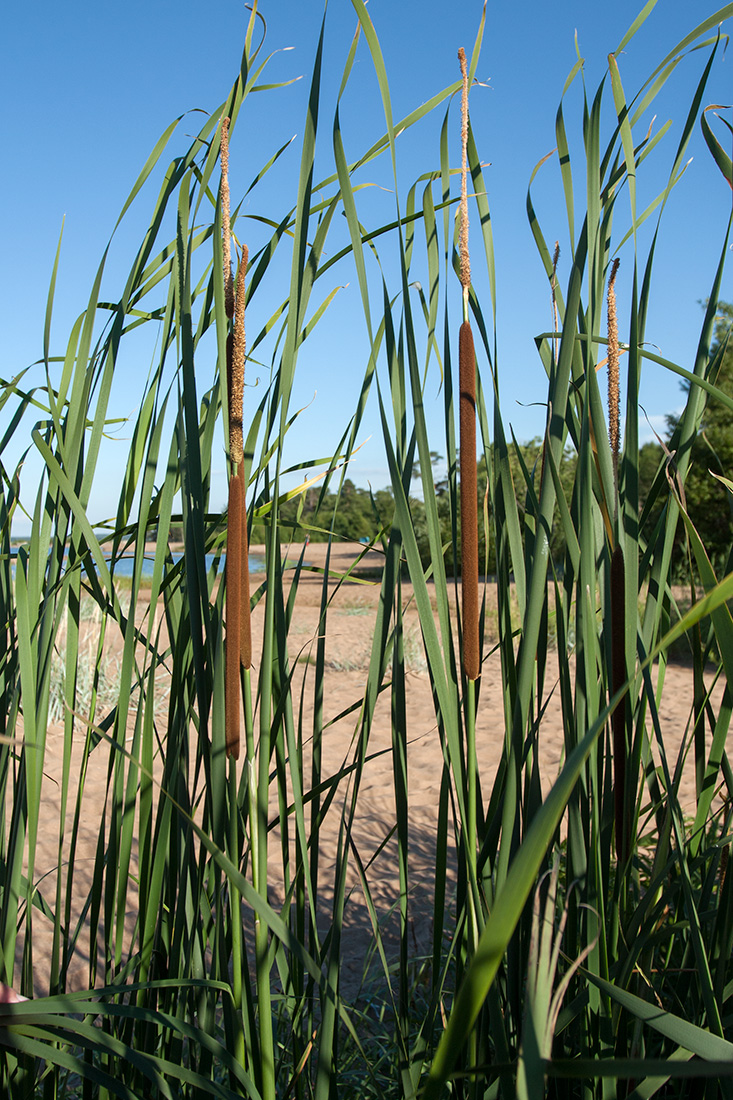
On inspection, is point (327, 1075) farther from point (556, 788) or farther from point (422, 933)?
point (422, 933)

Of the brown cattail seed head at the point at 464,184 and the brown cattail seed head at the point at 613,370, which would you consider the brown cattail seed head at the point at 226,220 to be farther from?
the brown cattail seed head at the point at 613,370

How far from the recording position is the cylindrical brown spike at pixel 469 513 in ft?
1.72

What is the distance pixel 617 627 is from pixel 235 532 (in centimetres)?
31

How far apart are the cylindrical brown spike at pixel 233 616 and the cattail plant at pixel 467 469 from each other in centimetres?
16

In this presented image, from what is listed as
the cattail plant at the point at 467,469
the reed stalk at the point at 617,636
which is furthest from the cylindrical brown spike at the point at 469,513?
the reed stalk at the point at 617,636

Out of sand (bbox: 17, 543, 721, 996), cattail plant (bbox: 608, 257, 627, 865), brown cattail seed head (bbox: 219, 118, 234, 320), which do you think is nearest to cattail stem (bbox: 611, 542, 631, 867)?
cattail plant (bbox: 608, 257, 627, 865)

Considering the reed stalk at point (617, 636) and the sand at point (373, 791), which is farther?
the sand at point (373, 791)

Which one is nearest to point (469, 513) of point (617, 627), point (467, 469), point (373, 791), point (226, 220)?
point (467, 469)

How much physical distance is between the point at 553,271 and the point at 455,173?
0.13 meters

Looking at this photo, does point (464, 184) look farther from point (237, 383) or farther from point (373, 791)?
point (373, 791)

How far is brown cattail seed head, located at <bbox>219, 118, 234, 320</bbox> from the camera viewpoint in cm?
50

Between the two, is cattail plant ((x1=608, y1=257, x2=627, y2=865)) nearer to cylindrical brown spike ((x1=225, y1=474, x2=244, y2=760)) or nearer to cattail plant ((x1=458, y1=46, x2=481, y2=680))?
cattail plant ((x1=458, y1=46, x2=481, y2=680))

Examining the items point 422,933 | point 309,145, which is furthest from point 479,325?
point 422,933

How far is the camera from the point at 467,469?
535 millimetres
